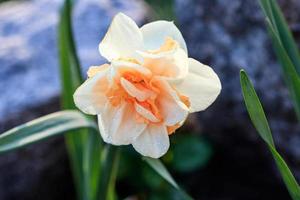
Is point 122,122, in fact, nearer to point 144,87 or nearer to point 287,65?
point 144,87

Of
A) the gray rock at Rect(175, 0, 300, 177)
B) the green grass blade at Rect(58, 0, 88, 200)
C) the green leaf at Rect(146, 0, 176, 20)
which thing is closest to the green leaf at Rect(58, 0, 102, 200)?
the green grass blade at Rect(58, 0, 88, 200)

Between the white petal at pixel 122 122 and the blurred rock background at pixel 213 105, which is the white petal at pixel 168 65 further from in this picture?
the blurred rock background at pixel 213 105

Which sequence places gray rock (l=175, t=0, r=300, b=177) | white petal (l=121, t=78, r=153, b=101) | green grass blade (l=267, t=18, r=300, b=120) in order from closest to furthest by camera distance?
1. white petal (l=121, t=78, r=153, b=101)
2. green grass blade (l=267, t=18, r=300, b=120)
3. gray rock (l=175, t=0, r=300, b=177)

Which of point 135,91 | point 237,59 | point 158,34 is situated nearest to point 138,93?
point 135,91

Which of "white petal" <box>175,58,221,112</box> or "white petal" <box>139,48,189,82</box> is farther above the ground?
"white petal" <box>139,48,189,82</box>

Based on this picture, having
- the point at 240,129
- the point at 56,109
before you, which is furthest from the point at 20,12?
the point at 240,129

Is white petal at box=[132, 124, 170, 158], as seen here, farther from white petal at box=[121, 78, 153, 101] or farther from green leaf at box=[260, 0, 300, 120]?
green leaf at box=[260, 0, 300, 120]

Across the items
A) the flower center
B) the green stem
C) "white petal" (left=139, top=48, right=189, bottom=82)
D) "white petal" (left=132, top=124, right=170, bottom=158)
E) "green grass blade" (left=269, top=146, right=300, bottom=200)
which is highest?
"white petal" (left=139, top=48, right=189, bottom=82)

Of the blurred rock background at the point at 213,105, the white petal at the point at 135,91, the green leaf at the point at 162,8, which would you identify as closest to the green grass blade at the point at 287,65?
the white petal at the point at 135,91
